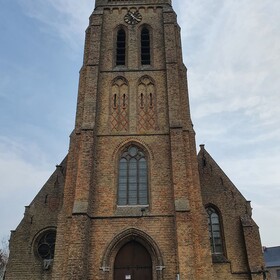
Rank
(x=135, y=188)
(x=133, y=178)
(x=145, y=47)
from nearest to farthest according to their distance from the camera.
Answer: (x=135, y=188), (x=133, y=178), (x=145, y=47)

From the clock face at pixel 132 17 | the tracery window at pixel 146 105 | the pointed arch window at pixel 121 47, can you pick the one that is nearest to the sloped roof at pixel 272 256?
the tracery window at pixel 146 105

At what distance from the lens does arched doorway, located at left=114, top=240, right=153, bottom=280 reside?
44.7ft

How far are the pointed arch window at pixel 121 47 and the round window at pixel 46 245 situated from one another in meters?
10.3

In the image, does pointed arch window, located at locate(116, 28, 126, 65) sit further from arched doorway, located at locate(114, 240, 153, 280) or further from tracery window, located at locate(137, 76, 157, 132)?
arched doorway, located at locate(114, 240, 153, 280)

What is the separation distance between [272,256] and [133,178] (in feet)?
142

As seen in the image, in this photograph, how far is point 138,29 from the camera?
20.3 meters

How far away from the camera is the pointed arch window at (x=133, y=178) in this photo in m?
15.1

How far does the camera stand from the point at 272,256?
1977 inches

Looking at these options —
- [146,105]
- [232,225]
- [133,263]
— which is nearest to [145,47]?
[146,105]

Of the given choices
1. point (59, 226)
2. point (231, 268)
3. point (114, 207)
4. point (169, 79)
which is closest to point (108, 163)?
point (114, 207)

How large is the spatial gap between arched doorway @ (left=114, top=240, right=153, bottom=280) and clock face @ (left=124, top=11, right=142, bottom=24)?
13391 mm

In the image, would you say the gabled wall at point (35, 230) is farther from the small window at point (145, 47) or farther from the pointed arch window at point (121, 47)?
the small window at point (145, 47)

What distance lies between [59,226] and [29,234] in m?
3.74

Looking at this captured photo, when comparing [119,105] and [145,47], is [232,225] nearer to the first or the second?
[119,105]
